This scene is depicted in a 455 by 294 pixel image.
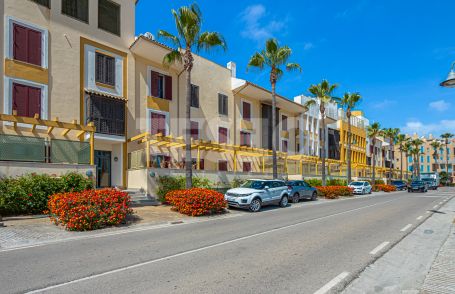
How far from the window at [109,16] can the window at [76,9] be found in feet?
3.33

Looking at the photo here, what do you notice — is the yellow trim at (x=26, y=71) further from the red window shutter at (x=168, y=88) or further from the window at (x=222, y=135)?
the window at (x=222, y=135)

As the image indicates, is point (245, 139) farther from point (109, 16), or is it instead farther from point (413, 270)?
point (413, 270)

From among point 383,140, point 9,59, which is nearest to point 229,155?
point 9,59

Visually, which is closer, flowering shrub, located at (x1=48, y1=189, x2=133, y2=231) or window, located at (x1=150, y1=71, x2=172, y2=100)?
flowering shrub, located at (x1=48, y1=189, x2=133, y2=231)

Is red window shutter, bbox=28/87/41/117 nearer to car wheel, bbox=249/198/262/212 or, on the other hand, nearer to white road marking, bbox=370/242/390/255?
car wheel, bbox=249/198/262/212

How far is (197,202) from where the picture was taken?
49.4 feet

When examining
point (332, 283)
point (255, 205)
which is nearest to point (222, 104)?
point (255, 205)

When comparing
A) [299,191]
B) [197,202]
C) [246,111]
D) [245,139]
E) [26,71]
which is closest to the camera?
[197,202]

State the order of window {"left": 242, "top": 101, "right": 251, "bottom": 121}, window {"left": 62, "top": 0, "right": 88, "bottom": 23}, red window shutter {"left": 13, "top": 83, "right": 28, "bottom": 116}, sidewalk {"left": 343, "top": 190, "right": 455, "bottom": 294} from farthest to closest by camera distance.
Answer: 1. window {"left": 242, "top": 101, "right": 251, "bottom": 121}
2. window {"left": 62, "top": 0, "right": 88, "bottom": 23}
3. red window shutter {"left": 13, "top": 83, "right": 28, "bottom": 116}
4. sidewalk {"left": 343, "top": 190, "right": 455, "bottom": 294}

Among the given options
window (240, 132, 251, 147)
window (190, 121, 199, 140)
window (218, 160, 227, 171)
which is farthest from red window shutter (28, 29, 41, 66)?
window (240, 132, 251, 147)

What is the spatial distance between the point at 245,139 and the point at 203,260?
2555cm

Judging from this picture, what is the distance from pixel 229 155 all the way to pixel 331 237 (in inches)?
772

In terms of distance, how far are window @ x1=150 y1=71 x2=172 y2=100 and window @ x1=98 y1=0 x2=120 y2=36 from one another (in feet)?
12.8

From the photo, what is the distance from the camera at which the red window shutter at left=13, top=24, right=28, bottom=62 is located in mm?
16688
